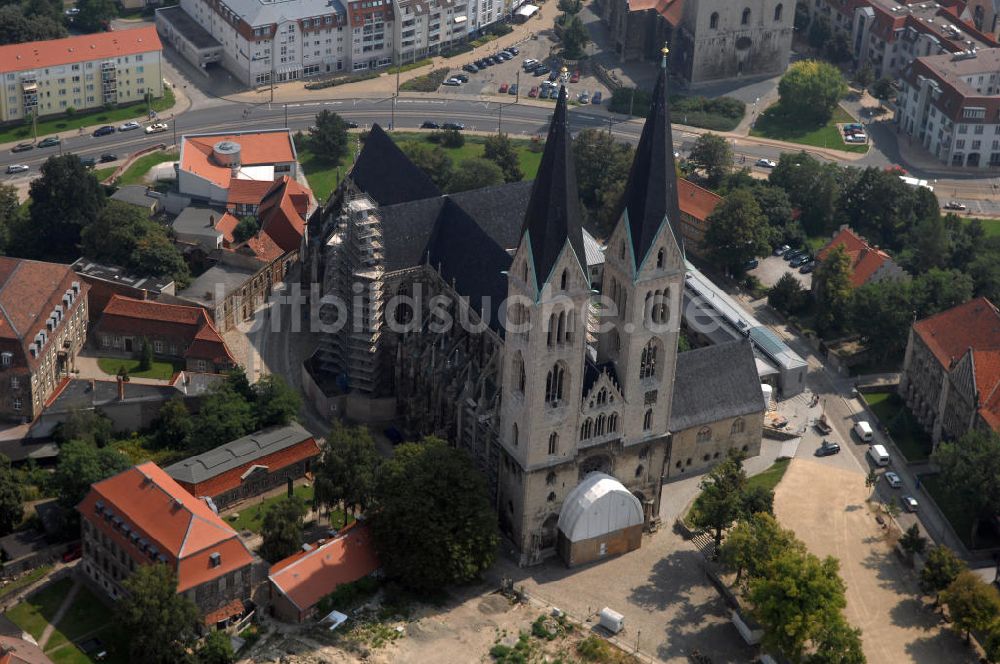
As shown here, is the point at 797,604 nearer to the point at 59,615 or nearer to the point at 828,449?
the point at 828,449

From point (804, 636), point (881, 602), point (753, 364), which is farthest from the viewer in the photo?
point (753, 364)

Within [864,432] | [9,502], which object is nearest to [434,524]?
[9,502]

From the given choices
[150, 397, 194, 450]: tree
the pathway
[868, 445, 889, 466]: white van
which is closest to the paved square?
[868, 445, 889, 466]: white van

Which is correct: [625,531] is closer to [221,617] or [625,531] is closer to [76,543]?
[221,617]

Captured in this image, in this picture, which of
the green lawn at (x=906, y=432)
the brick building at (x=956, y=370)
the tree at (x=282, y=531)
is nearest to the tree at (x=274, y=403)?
the tree at (x=282, y=531)

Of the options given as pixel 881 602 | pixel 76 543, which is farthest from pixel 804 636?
pixel 76 543
